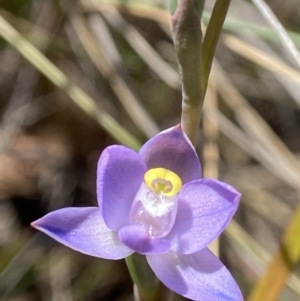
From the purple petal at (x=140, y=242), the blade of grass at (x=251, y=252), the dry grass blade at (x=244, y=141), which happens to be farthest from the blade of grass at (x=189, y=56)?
the dry grass blade at (x=244, y=141)

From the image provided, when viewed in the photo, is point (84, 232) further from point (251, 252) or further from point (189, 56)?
point (251, 252)

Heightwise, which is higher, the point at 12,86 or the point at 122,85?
the point at 122,85

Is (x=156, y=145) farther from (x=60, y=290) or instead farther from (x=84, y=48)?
(x=84, y=48)

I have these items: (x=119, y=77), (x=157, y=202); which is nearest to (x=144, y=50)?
(x=119, y=77)

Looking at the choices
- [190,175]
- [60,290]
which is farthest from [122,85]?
[190,175]

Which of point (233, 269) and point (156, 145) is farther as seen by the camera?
point (233, 269)
